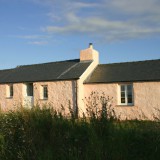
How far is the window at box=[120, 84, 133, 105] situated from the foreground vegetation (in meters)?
14.5

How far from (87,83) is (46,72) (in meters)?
5.02

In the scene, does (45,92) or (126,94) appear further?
(45,92)

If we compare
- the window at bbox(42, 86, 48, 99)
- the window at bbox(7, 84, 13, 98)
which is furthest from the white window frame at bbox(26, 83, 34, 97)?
the window at bbox(42, 86, 48, 99)

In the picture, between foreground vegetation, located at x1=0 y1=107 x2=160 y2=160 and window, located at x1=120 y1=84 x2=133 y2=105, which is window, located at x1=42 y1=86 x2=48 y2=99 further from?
foreground vegetation, located at x1=0 y1=107 x2=160 y2=160

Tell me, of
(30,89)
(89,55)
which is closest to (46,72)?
(30,89)

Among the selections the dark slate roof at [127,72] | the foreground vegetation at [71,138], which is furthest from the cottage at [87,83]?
the foreground vegetation at [71,138]

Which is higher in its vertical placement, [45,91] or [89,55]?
[89,55]

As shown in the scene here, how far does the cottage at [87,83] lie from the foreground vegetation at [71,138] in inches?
413

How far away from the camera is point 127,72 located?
2400 cm

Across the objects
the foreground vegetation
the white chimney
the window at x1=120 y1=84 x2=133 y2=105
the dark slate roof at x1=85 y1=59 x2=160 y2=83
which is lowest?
the foreground vegetation

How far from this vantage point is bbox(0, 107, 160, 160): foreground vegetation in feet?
22.0

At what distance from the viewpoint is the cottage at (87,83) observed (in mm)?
22016

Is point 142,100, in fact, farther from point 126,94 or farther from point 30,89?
point 30,89

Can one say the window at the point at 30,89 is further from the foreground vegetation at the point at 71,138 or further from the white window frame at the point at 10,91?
the foreground vegetation at the point at 71,138
